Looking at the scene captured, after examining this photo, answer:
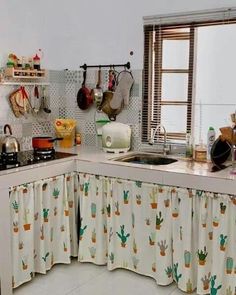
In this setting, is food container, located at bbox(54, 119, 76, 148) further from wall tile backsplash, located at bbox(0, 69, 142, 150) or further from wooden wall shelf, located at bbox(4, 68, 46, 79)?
wooden wall shelf, located at bbox(4, 68, 46, 79)

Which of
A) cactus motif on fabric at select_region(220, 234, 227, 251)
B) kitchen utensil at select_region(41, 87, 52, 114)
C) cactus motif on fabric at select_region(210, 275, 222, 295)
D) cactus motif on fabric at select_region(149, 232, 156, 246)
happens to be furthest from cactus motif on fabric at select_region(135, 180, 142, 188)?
kitchen utensil at select_region(41, 87, 52, 114)

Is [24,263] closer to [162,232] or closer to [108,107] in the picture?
[162,232]

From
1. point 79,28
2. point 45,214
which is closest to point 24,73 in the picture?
point 79,28

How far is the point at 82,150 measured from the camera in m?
3.49

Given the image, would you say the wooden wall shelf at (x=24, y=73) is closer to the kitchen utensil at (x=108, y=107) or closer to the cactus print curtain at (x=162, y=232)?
the kitchen utensil at (x=108, y=107)

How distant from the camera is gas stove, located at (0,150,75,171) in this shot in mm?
2784

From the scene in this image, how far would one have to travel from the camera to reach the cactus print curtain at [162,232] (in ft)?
8.09

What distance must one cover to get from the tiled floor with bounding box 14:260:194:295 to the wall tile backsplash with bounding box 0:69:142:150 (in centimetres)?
110

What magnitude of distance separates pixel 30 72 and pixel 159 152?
1272 mm

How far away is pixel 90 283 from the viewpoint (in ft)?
9.14

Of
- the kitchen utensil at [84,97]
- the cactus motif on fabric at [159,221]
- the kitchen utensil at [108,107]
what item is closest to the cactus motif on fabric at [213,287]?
the cactus motif on fabric at [159,221]

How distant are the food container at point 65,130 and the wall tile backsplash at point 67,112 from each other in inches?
5.5

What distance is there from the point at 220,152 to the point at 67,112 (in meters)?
1.60

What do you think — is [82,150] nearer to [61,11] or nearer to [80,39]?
[80,39]
